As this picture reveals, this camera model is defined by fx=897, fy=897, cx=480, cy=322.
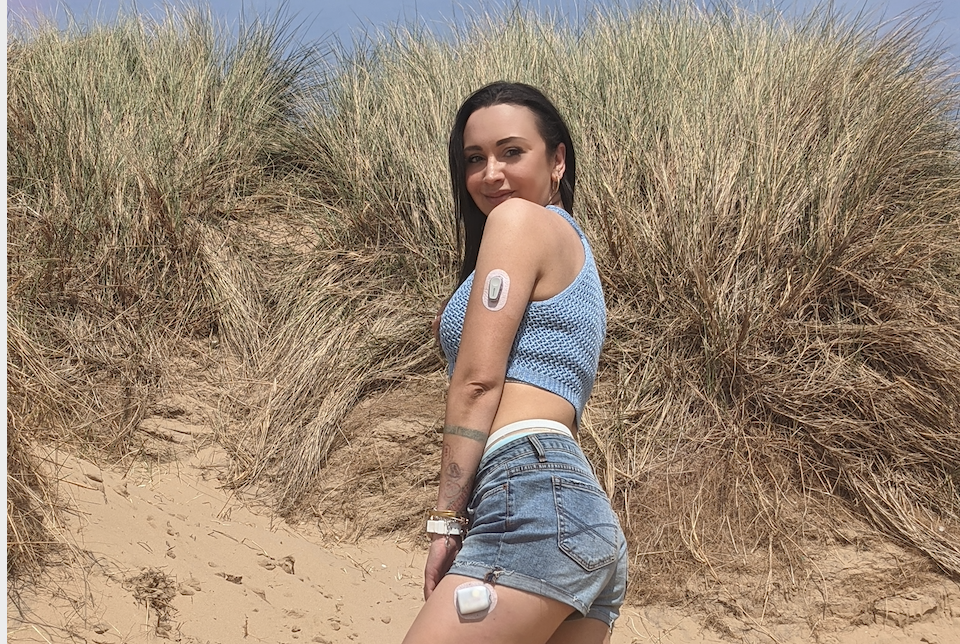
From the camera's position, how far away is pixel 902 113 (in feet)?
18.7

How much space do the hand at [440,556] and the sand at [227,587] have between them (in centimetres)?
197

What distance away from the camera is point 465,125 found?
2.10 meters

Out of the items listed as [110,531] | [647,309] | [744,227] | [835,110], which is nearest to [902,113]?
[835,110]

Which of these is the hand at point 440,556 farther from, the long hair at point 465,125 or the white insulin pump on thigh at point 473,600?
the long hair at point 465,125

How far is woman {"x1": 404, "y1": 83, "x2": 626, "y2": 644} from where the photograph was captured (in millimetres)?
1590

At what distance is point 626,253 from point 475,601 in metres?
3.50

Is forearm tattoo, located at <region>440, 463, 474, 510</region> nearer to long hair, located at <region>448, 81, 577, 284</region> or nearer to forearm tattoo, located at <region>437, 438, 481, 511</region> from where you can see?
forearm tattoo, located at <region>437, 438, 481, 511</region>

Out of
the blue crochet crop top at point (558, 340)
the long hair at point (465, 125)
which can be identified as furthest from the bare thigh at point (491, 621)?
the long hair at point (465, 125)

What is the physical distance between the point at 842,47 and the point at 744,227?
2.17 meters

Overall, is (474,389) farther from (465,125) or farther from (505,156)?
(465,125)

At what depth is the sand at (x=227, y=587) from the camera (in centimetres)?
331

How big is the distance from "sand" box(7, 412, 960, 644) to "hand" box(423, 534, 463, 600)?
197 centimetres

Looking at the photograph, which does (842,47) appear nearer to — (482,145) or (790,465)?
(790,465)

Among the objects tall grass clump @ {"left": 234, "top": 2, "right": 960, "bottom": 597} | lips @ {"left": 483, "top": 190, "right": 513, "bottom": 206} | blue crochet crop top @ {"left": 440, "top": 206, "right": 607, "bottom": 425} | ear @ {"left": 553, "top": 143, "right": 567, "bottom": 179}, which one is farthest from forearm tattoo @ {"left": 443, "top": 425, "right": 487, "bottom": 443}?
tall grass clump @ {"left": 234, "top": 2, "right": 960, "bottom": 597}
